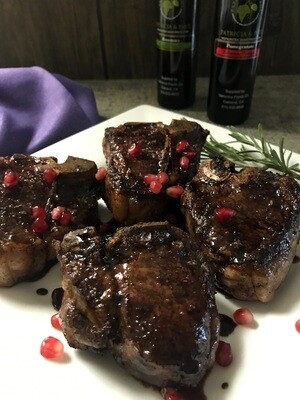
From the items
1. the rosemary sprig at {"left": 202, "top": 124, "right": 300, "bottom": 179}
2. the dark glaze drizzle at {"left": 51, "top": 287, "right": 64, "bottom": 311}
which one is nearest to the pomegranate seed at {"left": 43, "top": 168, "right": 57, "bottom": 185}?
the dark glaze drizzle at {"left": 51, "top": 287, "right": 64, "bottom": 311}

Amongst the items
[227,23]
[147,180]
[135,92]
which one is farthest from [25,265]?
[135,92]

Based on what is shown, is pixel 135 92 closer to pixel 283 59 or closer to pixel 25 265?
pixel 283 59

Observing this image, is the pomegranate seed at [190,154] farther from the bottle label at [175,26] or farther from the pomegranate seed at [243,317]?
the bottle label at [175,26]

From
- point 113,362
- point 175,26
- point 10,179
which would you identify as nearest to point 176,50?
point 175,26

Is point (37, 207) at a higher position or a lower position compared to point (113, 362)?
higher

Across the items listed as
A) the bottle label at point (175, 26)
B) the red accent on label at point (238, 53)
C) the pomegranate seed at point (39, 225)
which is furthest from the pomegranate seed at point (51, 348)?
the bottle label at point (175, 26)

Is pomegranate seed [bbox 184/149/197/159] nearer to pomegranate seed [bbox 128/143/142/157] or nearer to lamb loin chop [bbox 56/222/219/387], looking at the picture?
pomegranate seed [bbox 128/143/142/157]

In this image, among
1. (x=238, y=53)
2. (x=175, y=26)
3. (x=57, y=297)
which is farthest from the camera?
(x=175, y=26)

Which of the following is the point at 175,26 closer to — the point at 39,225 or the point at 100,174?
the point at 100,174
